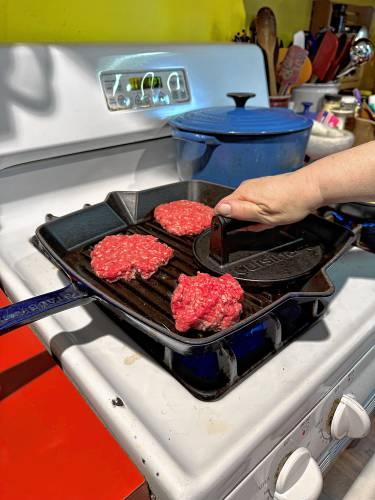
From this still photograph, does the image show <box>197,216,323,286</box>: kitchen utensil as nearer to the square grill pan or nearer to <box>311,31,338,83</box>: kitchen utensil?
the square grill pan

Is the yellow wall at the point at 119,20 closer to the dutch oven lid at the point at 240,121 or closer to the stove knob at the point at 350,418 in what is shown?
the dutch oven lid at the point at 240,121

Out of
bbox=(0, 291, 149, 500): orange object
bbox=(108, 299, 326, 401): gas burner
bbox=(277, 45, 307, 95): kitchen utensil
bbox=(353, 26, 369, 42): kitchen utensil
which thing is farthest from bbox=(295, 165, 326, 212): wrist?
bbox=(353, 26, 369, 42): kitchen utensil

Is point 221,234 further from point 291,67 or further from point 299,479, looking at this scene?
point 291,67

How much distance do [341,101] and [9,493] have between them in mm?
1254

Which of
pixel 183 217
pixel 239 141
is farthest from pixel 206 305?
pixel 239 141

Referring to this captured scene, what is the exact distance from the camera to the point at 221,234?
53 centimetres

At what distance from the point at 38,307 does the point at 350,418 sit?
1.30 feet

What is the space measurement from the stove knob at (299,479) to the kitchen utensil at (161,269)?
0.50ft

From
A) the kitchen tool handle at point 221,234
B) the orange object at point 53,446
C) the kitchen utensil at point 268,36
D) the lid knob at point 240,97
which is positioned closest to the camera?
the orange object at point 53,446

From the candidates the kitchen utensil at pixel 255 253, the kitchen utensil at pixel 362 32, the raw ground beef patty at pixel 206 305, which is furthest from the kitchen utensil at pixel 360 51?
the raw ground beef patty at pixel 206 305

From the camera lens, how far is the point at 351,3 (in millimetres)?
1542

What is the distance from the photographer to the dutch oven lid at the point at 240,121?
28.3 inches

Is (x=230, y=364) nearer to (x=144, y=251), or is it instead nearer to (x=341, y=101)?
(x=144, y=251)

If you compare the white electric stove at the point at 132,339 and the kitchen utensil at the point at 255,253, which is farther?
the kitchen utensil at the point at 255,253
